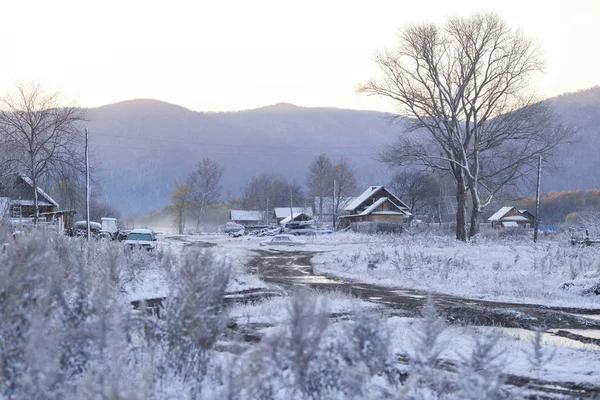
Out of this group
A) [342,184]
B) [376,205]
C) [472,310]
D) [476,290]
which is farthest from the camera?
[342,184]

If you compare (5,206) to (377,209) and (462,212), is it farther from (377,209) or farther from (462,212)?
(377,209)

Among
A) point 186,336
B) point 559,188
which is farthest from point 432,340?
point 559,188

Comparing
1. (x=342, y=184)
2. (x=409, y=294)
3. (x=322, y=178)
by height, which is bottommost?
(x=409, y=294)

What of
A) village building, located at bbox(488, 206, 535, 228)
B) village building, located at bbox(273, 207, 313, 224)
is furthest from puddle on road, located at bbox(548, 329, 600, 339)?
village building, located at bbox(273, 207, 313, 224)

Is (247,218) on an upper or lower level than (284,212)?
lower

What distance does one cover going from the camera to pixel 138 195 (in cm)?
19450

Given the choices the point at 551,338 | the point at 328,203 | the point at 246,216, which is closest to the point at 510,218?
the point at 328,203

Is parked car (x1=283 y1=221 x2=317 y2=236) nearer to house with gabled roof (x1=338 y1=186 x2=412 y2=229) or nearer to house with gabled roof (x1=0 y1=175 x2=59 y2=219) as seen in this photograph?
house with gabled roof (x1=338 y1=186 x2=412 y2=229)

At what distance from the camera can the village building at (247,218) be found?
114188 mm

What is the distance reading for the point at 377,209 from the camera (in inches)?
2982

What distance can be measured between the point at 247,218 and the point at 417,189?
116 ft

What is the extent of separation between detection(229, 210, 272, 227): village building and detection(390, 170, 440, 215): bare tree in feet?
95.0

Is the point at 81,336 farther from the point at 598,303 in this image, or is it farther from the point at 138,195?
the point at 138,195

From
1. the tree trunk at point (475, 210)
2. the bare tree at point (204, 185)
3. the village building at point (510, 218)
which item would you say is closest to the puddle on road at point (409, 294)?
the tree trunk at point (475, 210)
